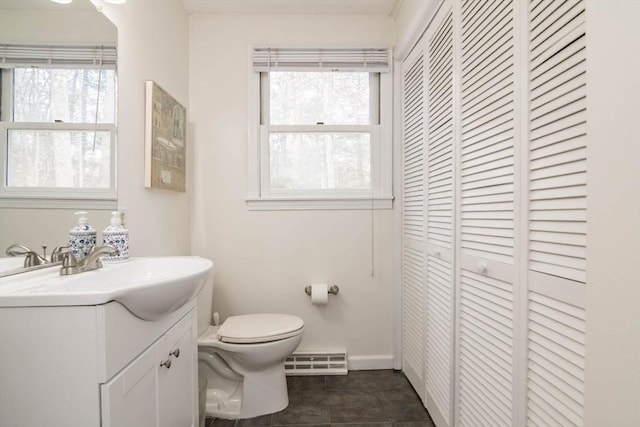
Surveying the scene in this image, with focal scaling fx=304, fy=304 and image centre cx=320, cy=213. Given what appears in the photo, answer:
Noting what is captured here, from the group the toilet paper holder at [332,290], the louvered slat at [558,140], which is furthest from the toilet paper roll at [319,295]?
the louvered slat at [558,140]

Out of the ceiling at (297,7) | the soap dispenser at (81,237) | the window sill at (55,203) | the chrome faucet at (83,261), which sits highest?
the ceiling at (297,7)

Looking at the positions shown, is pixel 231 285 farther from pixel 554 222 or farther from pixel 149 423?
pixel 554 222

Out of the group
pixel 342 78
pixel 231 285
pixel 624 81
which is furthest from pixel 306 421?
pixel 342 78

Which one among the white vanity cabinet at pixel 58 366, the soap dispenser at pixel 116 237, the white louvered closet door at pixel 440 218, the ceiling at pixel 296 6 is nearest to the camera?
the white vanity cabinet at pixel 58 366

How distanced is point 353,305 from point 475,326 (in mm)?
1046

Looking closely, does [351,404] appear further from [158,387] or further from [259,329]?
[158,387]

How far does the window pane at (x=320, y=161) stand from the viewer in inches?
83.4

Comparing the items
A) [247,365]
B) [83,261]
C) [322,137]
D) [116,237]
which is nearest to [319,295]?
[247,365]

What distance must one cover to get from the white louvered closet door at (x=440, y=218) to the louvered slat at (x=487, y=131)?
0.11 metres

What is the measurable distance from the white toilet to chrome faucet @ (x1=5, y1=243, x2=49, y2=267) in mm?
878

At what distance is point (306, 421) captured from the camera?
159 centimetres

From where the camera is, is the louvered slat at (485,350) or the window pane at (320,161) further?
the window pane at (320,161)

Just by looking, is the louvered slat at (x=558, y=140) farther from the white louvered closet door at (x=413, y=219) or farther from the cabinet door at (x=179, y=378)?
the cabinet door at (x=179, y=378)

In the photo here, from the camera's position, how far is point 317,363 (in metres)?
2.05
